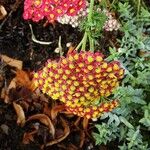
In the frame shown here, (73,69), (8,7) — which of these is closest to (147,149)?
(73,69)

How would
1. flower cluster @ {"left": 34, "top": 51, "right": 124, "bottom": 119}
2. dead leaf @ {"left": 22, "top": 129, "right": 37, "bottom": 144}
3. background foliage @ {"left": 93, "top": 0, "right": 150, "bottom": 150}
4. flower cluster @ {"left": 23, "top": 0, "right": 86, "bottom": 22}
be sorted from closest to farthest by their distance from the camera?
flower cluster @ {"left": 34, "top": 51, "right": 124, "bottom": 119} → flower cluster @ {"left": 23, "top": 0, "right": 86, "bottom": 22} → background foliage @ {"left": 93, "top": 0, "right": 150, "bottom": 150} → dead leaf @ {"left": 22, "top": 129, "right": 37, "bottom": 144}

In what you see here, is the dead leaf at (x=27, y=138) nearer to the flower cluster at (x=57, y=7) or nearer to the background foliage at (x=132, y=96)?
the background foliage at (x=132, y=96)

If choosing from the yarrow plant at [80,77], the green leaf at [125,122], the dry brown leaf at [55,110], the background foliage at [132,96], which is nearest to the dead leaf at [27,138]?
the dry brown leaf at [55,110]

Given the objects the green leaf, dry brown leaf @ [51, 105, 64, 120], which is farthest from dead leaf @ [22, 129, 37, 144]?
the green leaf

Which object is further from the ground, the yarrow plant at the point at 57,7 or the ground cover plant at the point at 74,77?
the yarrow plant at the point at 57,7

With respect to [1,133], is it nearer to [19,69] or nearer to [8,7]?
[19,69]

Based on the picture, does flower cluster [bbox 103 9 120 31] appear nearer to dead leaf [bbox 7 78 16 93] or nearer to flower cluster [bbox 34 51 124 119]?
dead leaf [bbox 7 78 16 93]

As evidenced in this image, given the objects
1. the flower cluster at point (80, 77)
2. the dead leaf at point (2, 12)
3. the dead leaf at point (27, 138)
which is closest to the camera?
the flower cluster at point (80, 77)

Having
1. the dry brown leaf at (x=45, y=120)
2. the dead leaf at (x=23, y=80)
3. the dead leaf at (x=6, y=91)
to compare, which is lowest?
the dry brown leaf at (x=45, y=120)
